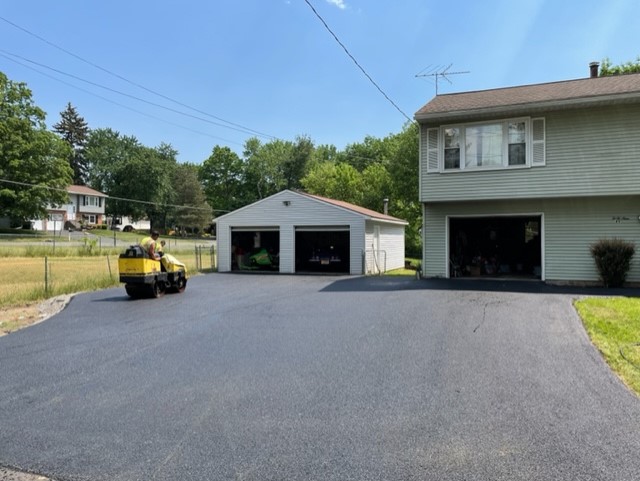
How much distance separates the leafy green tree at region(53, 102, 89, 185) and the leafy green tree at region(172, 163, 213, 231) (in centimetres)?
2416

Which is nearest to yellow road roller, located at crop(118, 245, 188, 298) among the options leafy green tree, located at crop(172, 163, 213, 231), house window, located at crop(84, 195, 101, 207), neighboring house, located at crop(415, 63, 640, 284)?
neighboring house, located at crop(415, 63, 640, 284)

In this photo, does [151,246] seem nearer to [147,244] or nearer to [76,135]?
[147,244]

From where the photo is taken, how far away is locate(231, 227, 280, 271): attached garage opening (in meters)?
22.3

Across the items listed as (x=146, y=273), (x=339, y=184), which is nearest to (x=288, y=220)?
(x=146, y=273)

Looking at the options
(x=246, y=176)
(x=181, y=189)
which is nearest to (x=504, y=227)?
(x=181, y=189)

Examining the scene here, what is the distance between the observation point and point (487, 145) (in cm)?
1476

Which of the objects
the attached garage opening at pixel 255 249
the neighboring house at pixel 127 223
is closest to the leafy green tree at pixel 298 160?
the neighboring house at pixel 127 223

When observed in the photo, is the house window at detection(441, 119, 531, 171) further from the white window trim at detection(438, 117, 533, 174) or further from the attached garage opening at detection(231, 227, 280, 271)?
the attached garage opening at detection(231, 227, 280, 271)

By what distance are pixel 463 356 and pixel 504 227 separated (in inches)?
590

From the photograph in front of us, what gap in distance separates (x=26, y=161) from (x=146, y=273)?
4274 centimetres

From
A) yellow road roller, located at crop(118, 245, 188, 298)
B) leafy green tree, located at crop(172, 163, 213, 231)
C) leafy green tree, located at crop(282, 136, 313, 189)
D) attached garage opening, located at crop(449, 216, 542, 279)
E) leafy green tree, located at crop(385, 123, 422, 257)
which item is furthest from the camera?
leafy green tree, located at crop(282, 136, 313, 189)

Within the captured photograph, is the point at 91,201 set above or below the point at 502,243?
above

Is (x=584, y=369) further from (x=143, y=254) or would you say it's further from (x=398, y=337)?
(x=143, y=254)

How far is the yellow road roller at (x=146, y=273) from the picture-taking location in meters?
11.9
